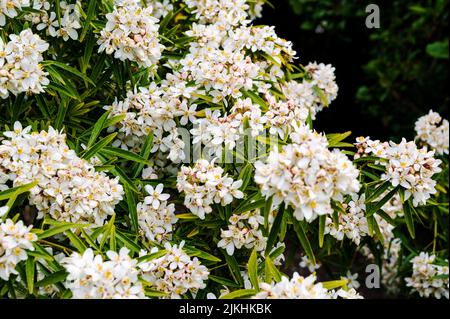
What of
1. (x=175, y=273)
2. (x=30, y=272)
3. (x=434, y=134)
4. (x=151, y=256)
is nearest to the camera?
(x=30, y=272)

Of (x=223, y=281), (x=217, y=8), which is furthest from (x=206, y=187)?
(x=217, y=8)

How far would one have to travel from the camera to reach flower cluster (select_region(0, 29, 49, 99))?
225 centimetres

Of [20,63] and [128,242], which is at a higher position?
[20,63]

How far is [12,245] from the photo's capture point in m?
1.89

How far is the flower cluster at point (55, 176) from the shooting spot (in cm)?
216

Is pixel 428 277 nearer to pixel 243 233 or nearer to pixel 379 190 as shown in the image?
pixel 379 190

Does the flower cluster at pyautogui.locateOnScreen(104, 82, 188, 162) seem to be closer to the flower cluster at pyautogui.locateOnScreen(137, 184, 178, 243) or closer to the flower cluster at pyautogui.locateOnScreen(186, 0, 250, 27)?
the flower cluster at pyautogui.locateOnScreen(137, 184, 178, 243)

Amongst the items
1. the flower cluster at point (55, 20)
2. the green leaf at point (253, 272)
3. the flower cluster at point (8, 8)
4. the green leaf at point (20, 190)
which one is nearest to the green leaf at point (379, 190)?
the green leaf at point (253, 272)

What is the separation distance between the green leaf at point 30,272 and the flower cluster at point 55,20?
991mm

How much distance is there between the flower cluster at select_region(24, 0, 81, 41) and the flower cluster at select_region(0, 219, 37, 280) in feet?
3.08

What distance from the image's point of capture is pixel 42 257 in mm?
1962

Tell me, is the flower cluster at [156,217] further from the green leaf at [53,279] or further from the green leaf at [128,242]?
the green leaf at [53,279]

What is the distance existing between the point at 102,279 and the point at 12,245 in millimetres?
290
